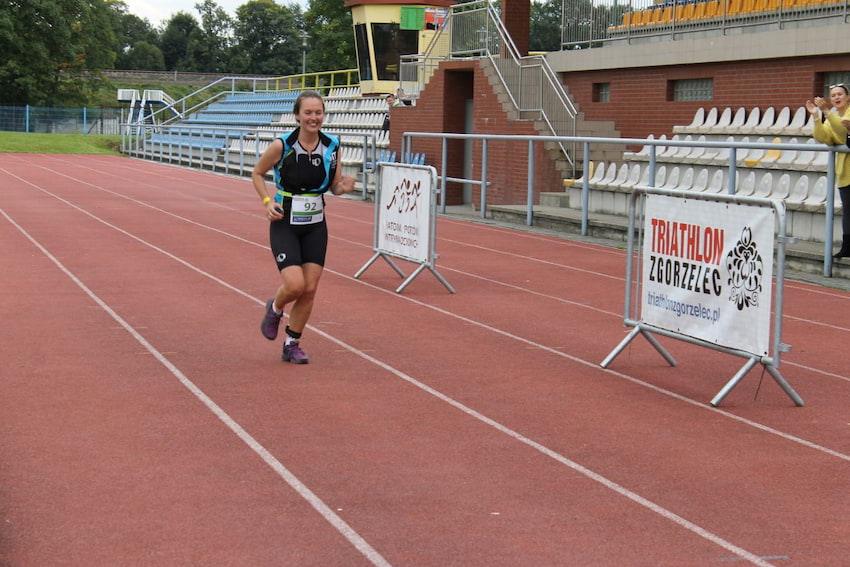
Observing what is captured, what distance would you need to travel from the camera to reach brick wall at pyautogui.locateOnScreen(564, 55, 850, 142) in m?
19.7

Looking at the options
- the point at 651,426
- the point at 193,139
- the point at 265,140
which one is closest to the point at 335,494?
the point at 651,426

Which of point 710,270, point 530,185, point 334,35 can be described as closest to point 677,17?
point 530,185

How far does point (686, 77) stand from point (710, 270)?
15813 millimetres

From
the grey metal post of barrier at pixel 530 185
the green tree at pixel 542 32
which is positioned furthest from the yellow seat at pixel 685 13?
the green tree at pixel 542 32

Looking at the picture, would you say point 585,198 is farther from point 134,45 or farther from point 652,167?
point 134,45

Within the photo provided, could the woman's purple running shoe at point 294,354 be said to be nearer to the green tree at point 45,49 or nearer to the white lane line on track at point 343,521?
the white lane line on track at point 343,521

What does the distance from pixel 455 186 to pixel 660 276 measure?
17693 mm

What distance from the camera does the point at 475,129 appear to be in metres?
25.9

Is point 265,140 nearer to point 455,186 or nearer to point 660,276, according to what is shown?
point 455,186

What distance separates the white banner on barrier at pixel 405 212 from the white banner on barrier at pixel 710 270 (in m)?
4.16

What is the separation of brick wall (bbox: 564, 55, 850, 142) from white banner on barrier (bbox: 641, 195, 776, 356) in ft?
39.1

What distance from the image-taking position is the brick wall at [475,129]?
862 inches

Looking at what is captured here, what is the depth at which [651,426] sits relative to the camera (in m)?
6.92

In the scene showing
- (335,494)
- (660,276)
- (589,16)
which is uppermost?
(589,16)
